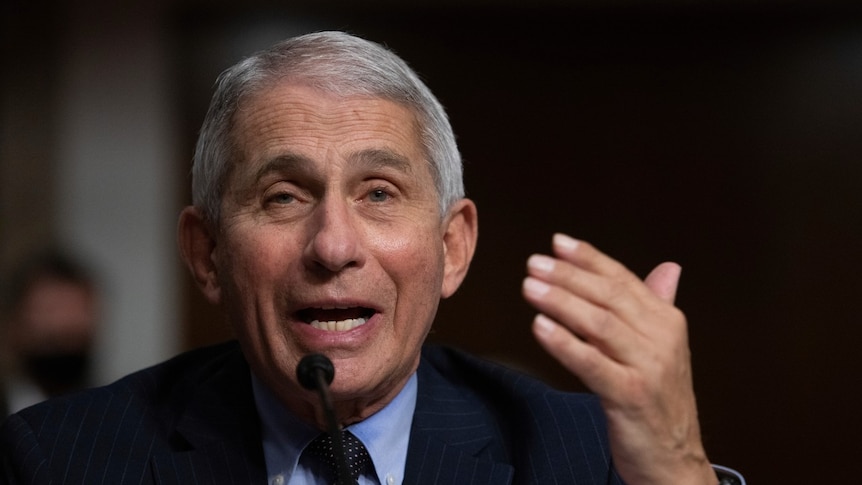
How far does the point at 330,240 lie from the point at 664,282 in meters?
0.49

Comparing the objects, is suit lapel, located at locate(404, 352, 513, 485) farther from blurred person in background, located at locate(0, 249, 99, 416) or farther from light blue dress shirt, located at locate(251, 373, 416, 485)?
blurred person in background, located at locate(0, 249, 99, 416)

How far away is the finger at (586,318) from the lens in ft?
4.55

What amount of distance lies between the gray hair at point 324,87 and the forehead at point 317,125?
2 cm

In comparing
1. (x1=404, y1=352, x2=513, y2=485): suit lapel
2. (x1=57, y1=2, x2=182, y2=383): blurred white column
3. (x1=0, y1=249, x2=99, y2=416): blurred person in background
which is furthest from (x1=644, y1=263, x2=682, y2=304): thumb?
(x1=57, y1=2, x2=182, y2=383): blurred white column

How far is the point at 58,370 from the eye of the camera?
426 centimetres

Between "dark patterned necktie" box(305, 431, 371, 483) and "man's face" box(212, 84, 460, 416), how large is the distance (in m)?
0.08

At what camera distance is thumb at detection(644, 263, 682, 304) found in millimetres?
1566

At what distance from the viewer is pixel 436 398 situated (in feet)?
6.84

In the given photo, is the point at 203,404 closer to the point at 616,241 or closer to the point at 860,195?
the point at 616,241

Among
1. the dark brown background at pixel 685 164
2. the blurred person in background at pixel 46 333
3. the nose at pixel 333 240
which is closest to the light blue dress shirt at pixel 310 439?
the nose at pixel 333 240

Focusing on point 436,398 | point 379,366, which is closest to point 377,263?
point 379,366

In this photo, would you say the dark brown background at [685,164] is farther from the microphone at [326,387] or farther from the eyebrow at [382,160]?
the microphone at [326,387]

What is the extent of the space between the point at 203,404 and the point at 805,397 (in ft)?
12.1

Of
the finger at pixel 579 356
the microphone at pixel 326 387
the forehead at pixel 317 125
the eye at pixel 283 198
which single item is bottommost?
the microphone at pixel 326 387
